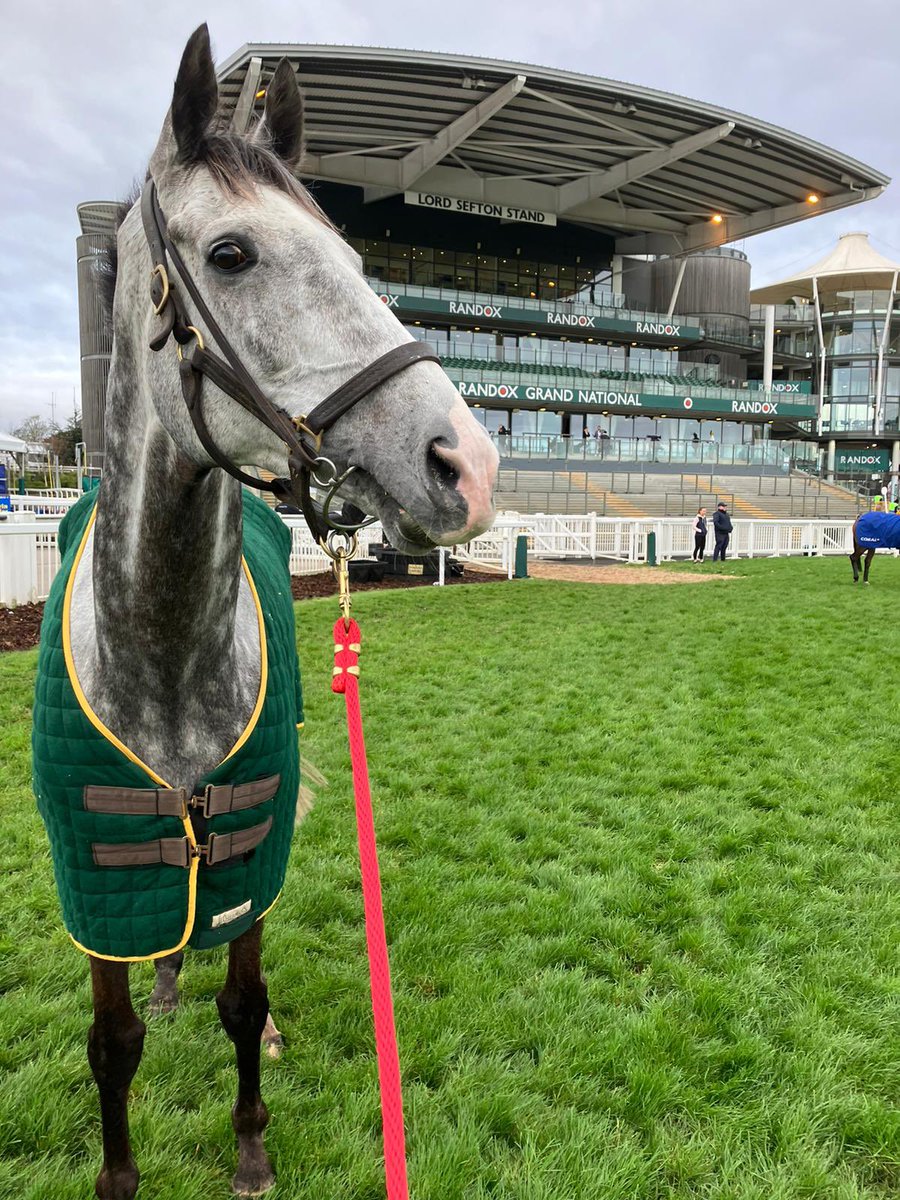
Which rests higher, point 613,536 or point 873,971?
point 613,536

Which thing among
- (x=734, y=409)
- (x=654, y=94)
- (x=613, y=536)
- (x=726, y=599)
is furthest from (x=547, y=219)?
(x=726, y=599)

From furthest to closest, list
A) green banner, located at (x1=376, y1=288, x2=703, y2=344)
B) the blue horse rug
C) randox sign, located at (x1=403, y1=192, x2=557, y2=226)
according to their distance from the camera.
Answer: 1. green banner, located at (x1=376, y1=288, x2=703, y2=344)
2. randox sign, located at (x1=403, y1=192, x2=557, y2=226)
3. the blue horse rug

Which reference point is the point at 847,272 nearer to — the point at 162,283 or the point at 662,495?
the point at 662,495

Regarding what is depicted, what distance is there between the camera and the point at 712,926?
11.2ft

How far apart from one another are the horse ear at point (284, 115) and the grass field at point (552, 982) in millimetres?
2745

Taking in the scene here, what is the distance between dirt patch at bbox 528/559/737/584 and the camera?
16.0m

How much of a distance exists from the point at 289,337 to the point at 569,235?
56764mm

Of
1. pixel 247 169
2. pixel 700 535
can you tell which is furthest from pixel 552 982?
pixel 700 535

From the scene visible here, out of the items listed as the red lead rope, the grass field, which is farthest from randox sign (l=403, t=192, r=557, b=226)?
the red lead rope

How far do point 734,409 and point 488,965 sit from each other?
52964 mm

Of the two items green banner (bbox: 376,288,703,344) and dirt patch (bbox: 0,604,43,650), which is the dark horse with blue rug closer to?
dirt patch (bbox: 0,604,43,650)

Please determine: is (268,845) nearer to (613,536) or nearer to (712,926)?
(712,926)

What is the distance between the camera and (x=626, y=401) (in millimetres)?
47250

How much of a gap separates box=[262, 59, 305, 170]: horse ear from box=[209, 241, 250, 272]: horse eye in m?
0.43
